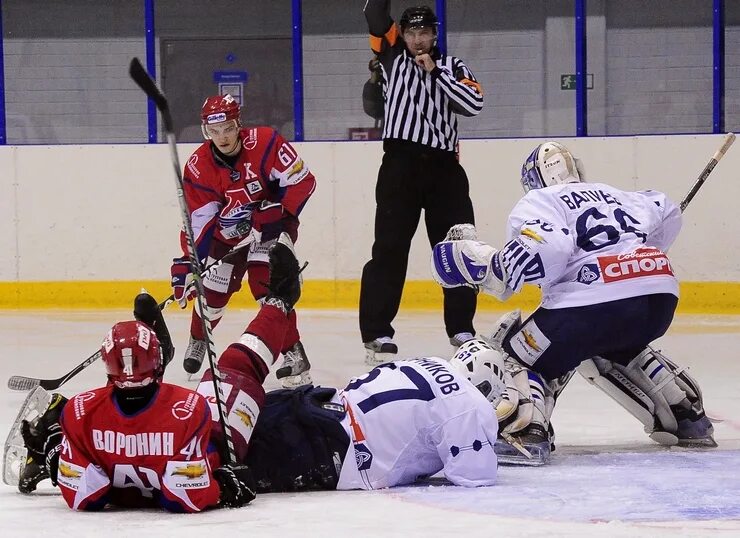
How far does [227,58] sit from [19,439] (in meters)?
6.68

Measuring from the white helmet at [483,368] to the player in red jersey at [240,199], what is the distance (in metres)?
1.89

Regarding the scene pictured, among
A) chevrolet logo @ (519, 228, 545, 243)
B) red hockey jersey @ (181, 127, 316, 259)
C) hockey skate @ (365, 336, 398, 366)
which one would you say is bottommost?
hockey skate @ (365, 336, 398, 366)

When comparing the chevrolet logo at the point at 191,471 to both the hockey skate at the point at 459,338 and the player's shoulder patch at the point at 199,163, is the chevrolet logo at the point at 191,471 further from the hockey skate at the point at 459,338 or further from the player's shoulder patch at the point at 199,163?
the hockey skate at the point at 459,338

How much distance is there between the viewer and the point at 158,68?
8.95m

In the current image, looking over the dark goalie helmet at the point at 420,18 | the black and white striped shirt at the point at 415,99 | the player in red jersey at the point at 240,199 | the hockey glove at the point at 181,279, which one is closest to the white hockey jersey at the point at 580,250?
the player in red jersey at the point at 240,199

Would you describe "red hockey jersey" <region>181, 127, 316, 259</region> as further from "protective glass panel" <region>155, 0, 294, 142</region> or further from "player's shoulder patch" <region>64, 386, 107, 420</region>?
"protective glass panel" <region>155, 0, 294, 142</region>

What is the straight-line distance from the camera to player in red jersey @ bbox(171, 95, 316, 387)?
17.2ft

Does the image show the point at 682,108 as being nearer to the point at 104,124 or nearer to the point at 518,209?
the point at 104,124

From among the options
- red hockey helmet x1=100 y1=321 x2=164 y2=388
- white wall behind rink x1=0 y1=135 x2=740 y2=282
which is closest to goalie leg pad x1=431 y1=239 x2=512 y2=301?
red hockey helmet x1=100 y1=321 x2=164 y2=388

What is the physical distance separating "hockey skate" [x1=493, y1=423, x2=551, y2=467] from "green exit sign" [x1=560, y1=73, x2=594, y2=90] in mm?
4405

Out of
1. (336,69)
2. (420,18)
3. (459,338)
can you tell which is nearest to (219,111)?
(420,18)

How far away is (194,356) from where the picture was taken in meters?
5.46

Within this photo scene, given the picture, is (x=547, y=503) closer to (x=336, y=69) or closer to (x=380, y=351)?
(x=380, y=351)

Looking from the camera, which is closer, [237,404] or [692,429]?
[237,404]
